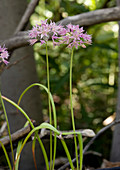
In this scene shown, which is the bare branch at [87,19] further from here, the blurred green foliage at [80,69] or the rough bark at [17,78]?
the blurred green foliage at [80,69]

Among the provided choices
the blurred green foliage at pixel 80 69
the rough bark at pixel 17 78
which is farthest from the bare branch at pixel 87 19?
the blurred green foliage at pixel 80 69

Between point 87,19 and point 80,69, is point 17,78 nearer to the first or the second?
point 87,19

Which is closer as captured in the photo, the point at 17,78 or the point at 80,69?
the point at 17,78

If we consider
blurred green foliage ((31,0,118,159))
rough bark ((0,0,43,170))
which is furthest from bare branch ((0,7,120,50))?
blurred green foliage ((31,0,118,159))

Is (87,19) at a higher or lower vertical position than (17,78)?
higher

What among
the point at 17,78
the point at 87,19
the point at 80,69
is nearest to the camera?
the point at 87,19

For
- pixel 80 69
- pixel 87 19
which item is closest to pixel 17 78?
pixel 87 19

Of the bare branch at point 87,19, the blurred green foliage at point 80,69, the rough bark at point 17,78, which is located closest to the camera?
the bare branch at point 87,19

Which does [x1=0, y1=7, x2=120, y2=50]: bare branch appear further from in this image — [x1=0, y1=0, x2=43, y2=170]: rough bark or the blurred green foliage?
the blurred green foliage
